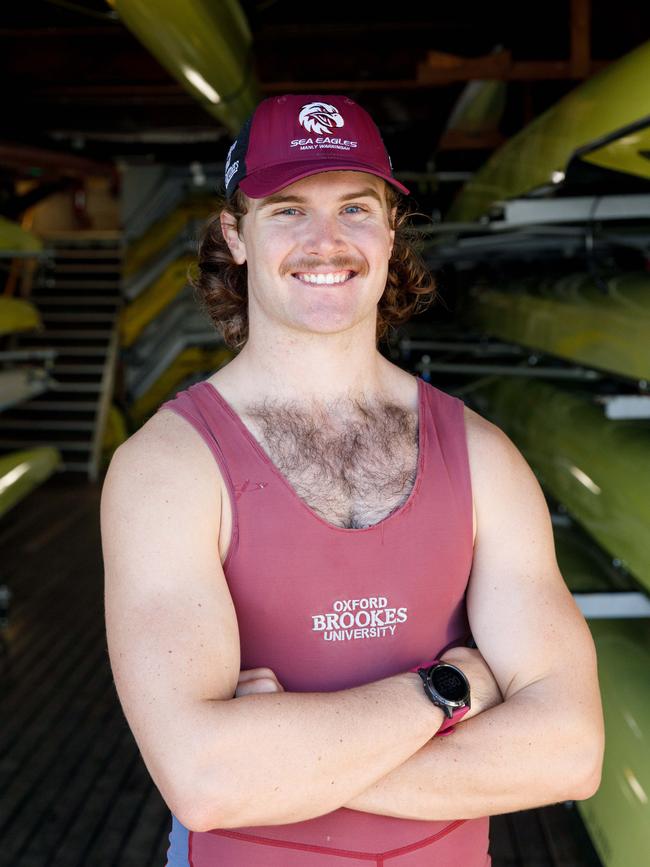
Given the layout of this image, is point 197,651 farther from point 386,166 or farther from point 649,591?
point 649,591

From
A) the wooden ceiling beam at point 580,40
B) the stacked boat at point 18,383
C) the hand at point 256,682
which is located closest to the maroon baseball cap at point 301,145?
the hand at point 256,682

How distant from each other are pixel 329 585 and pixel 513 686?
32 centimetres

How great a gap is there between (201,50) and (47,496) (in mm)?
4587

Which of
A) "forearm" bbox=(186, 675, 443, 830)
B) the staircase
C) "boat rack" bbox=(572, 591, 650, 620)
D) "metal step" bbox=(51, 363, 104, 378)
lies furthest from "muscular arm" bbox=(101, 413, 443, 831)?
"metal step" bbox=(51, 363, 104, 378)

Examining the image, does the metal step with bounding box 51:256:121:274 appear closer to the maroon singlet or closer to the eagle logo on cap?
the eagle logo on cap

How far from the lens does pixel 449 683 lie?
1.43 meters

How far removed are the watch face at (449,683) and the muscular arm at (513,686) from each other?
0.16 feet

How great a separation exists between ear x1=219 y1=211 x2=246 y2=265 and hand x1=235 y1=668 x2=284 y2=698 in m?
0.71

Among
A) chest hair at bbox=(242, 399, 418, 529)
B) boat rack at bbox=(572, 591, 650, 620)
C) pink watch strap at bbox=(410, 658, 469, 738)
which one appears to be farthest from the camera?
boat rack at bbox=(572, 591, 650, 620)

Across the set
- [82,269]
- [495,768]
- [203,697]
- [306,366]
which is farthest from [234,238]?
[82,269]

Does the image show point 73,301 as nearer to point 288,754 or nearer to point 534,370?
point 534,370

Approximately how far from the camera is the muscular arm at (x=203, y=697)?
4.24 ft

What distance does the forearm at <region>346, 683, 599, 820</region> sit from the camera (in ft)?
4.52

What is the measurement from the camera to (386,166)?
5.49ft
